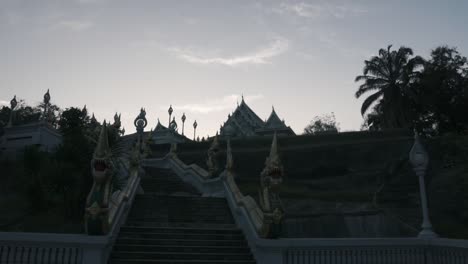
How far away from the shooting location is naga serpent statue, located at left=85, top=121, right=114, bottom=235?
888cm

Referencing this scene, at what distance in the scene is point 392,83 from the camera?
145ft

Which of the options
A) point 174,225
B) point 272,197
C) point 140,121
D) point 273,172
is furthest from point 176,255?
point 140,121

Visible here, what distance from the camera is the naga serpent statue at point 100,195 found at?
29.1 ft

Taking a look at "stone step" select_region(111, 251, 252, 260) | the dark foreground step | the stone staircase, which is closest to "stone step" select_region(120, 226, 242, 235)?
the stone staircase

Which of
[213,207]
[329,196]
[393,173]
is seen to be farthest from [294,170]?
[213,207]

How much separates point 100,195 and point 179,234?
3358mm

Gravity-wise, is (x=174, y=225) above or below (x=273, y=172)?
below

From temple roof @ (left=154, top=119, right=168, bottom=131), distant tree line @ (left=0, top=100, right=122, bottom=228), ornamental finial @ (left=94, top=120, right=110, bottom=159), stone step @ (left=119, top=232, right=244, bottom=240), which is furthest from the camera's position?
temple roof @ (left=154, top=119, right=168, bottom=131)

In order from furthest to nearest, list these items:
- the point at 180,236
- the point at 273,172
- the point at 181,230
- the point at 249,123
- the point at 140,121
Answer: the point at 249,123, the point at 140,121, the point at 181,230, the point at 180,236, the point at 273,172

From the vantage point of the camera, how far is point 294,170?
34.4 meters

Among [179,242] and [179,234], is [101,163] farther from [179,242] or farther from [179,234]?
[179,234]

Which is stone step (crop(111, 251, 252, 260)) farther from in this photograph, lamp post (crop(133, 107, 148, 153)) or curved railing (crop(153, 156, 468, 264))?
lamp post (crop(133, 107, 148, 153))

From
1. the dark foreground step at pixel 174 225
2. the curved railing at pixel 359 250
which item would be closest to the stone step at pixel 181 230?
the dark foreground step at pixel 174 225

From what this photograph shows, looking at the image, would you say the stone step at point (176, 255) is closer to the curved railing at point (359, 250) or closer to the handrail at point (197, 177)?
the curved railing at point (359, 250)
